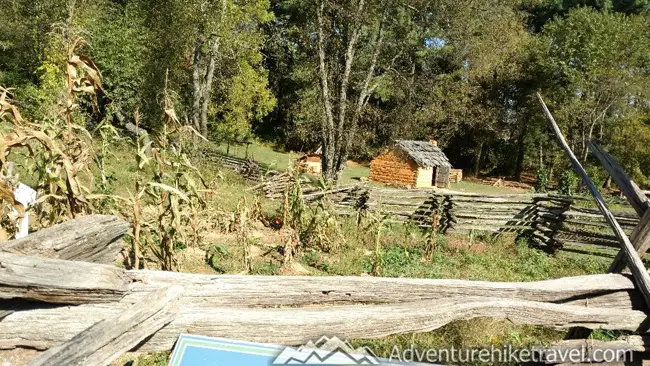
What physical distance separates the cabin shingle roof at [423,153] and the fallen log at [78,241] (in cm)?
2435

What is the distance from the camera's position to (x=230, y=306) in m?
3.05

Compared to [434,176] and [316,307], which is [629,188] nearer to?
[316,307]

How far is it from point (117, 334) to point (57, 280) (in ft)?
1.41

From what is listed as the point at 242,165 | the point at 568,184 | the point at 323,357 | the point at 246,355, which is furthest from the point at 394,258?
the point at 568,184

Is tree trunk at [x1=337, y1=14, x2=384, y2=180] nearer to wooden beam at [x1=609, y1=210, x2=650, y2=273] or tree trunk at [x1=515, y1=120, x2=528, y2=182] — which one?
wooden beam at [x1=609, y1=210, x2=650, y2=273]

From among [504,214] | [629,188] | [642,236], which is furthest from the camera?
[504,214]

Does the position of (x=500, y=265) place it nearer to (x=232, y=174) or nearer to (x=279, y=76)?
(x=232, y=174)

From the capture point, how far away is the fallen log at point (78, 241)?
2686 mm

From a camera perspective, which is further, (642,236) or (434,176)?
(434,176)

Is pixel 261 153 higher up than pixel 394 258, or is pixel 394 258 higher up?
pixel 261 153

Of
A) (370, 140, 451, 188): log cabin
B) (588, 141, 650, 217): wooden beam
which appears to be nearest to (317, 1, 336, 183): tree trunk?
(370, 140, 451, 188): log cabin

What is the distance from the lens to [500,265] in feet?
31.6

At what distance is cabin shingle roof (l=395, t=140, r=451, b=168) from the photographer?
1050 inches

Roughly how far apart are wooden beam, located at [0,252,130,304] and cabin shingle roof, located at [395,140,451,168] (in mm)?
24665
